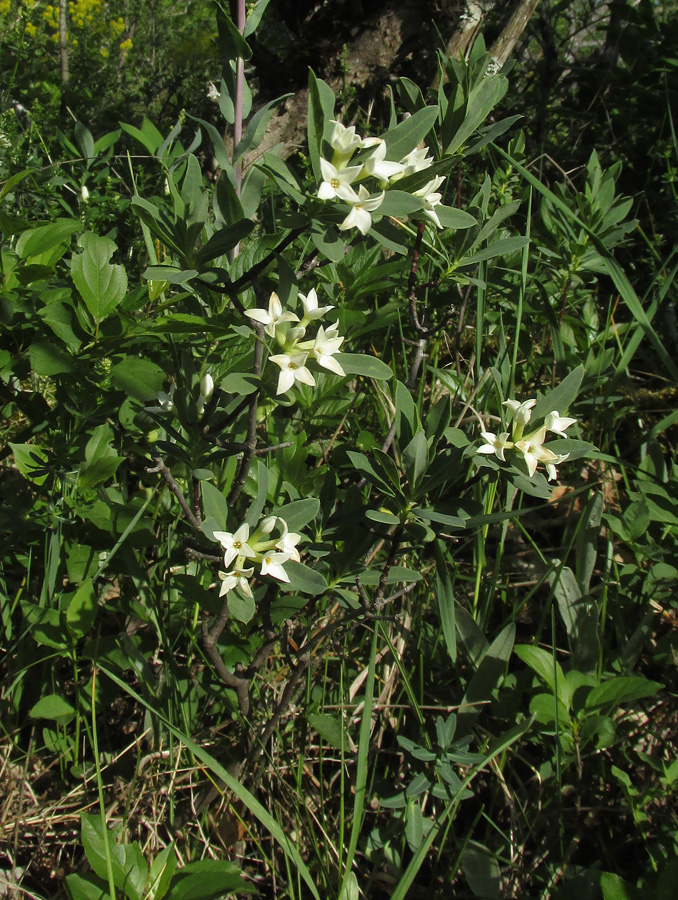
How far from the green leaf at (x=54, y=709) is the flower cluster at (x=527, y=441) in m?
1.17

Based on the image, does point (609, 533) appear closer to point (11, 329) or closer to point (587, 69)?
point (11, 329)

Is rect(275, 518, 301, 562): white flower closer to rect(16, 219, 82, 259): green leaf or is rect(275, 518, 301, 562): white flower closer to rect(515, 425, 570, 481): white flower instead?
rect(515, 425, 570, 481): white flower

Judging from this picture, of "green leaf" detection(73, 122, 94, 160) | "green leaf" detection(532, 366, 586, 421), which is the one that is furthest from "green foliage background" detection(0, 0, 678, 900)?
"green leaf" detection(73, 122, 94, 160)

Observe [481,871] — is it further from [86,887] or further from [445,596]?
[86,887]

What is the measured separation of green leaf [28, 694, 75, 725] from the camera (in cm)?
159

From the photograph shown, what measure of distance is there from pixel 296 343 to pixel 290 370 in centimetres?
5

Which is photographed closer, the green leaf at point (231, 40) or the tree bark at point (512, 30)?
the green leaf at point (231, 40)

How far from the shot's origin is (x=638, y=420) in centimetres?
237

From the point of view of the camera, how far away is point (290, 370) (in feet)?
3.50

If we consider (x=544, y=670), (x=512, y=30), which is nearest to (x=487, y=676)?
(x=544, y=670)

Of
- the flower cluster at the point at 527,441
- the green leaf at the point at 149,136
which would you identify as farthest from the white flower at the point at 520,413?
the green leaf at the point at 149,136

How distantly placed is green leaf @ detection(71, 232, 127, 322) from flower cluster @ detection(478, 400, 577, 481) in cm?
93

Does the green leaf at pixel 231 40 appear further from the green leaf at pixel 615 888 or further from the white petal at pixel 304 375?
the green leaf at pixel 615 888

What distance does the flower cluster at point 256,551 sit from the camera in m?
1.17
